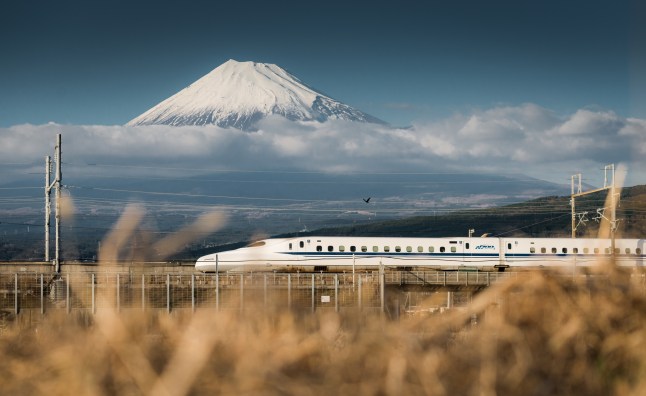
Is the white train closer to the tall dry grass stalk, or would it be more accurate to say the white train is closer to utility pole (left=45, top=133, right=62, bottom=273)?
utility pole (left=45, top=133, right=62, bottom=273)

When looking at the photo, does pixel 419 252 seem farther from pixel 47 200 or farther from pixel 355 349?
pixel 355 349

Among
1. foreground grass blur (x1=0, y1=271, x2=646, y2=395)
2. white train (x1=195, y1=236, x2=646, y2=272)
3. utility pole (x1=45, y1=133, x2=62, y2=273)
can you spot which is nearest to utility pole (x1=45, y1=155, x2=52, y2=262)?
utility pole (x1=45, y1=133, x2=62, y2=273)

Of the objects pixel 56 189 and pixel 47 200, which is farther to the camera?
pixel 47 200

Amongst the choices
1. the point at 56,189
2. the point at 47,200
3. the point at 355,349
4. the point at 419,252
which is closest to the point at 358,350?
the point at 355,349

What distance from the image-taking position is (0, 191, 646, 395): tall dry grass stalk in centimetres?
283

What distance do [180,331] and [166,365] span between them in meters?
0.62

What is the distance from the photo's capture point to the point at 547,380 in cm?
320

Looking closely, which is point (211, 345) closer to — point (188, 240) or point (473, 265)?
point (188, 240)

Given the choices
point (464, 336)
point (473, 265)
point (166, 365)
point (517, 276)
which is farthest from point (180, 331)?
point (473, 265)

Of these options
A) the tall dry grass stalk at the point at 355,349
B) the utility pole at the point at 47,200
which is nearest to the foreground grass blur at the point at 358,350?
the tall dry grass stalk at the point at 355,349

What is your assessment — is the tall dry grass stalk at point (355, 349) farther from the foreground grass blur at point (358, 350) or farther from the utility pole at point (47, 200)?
the utility pole at point (47, 200)

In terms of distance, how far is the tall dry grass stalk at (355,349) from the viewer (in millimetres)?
2832

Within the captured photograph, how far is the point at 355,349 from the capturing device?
124 inches

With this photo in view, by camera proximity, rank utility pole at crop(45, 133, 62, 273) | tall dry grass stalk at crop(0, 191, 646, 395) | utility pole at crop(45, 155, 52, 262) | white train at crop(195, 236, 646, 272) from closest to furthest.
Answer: tall dry grass stalk at crop(0, 191, 646, 395) < utility pole at crop(45, 133, 62, 273) < utility pole at crop(45, 155, 52, 262) < white train at crop(195, 236, 646, 272)
